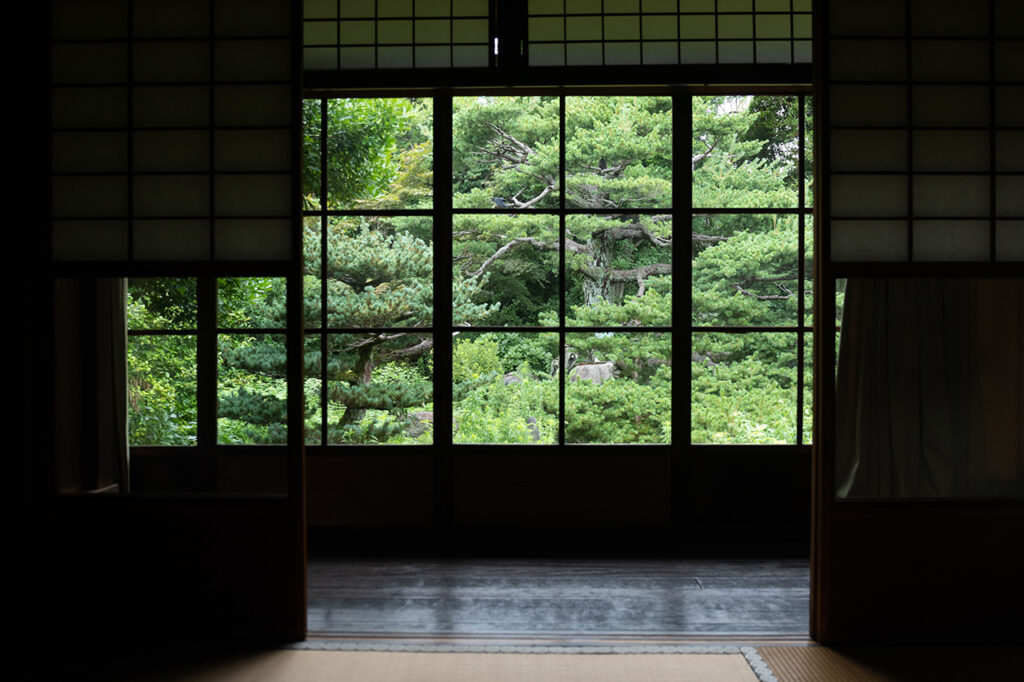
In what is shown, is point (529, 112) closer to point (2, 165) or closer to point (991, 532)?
point (2, 165)

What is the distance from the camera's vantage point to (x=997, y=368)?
11.7ft

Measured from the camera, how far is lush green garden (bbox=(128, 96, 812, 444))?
641 cm

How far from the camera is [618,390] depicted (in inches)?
257

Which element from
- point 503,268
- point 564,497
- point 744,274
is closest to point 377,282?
point 503,268

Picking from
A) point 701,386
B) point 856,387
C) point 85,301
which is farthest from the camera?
point 701,386

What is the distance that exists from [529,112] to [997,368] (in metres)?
5.15

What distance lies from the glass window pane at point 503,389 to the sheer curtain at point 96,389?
11.7 ft

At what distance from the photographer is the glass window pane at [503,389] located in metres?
6.87

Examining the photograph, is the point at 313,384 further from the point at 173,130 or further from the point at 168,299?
the point at 173,130

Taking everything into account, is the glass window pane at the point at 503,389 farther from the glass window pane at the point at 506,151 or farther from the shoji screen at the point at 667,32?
the shoji screen at the point at 667,32

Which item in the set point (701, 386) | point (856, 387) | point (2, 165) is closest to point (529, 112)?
point (701, 386)

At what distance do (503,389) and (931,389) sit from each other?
3.87m

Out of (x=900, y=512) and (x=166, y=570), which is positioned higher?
(x=900, y=512)


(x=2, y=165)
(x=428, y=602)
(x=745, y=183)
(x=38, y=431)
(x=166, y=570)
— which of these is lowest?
(x=428, y=602)
